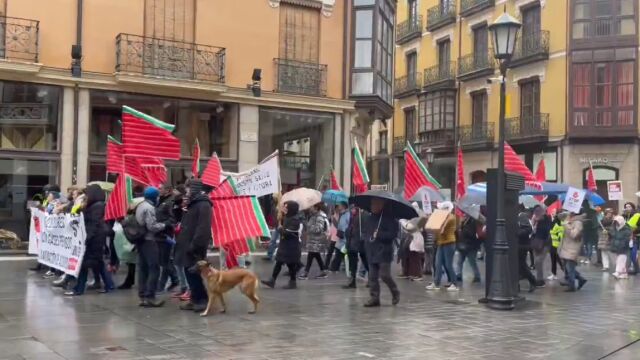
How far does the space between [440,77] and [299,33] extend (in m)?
18.4

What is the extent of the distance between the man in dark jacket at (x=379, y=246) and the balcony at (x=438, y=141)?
27919mm

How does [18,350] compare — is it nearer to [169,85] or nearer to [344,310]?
[344,310]

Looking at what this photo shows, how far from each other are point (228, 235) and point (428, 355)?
3.65 meters

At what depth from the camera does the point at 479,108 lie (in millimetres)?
37781

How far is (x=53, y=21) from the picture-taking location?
19.4m

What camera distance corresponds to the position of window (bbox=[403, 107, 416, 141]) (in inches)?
1680

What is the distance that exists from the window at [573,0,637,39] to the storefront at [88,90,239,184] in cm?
1777

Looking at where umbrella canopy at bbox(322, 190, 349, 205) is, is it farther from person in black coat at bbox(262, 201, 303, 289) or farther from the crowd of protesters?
person in black coat at bbox(262, 201, 303, 289)

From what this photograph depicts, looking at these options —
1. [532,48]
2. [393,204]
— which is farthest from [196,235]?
[532,48]

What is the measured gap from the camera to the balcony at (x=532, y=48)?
33.0 metres

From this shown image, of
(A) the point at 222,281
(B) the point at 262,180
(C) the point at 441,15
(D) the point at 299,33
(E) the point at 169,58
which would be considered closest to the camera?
(A) the point at 222,281

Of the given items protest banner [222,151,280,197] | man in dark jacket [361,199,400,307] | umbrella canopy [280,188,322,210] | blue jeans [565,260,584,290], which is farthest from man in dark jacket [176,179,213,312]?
blue jeans [565,260,584,290]

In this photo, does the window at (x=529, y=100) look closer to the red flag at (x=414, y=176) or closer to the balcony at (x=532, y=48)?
the balcony at (x=532, y=48)

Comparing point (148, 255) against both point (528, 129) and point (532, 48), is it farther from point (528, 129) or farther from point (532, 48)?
point (532, 48)
